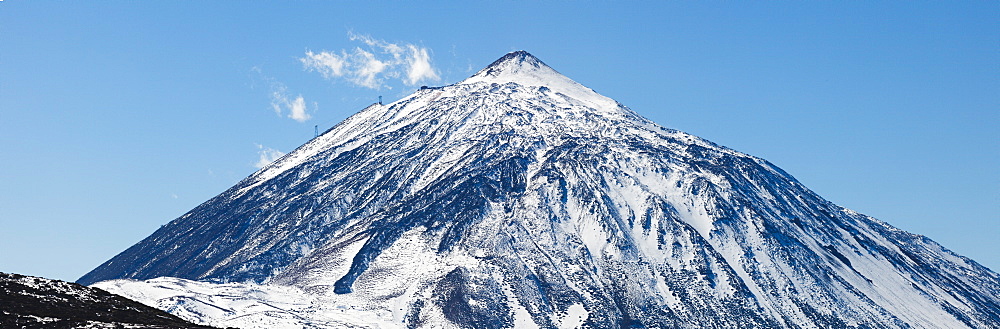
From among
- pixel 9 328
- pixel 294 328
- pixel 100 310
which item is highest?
A: pixel 294 328

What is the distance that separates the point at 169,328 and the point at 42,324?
9142mm

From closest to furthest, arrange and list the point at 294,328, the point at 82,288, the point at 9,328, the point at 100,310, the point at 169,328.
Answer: the point at 9,328 → the point at 169,328 → the point at 100,310 → the point at 82,288 → the point at 294,328

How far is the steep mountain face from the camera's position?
255ft

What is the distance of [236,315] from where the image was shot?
198 meters

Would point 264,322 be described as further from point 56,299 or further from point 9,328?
point 9,328

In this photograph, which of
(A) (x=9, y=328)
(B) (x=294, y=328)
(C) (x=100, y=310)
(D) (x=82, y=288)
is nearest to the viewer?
(A) (x=9, y=328)

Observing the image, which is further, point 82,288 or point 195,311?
point 195,311

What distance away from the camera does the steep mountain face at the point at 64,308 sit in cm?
7775

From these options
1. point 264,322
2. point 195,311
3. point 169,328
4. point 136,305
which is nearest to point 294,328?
point 264,322

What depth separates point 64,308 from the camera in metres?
83.8

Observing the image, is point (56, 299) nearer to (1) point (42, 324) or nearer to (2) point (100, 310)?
(2) point (100, 310)

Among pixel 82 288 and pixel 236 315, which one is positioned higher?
pixel 236 315


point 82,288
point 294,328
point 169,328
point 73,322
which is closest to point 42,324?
point 73,322

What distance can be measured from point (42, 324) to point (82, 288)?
1567 centimetres
